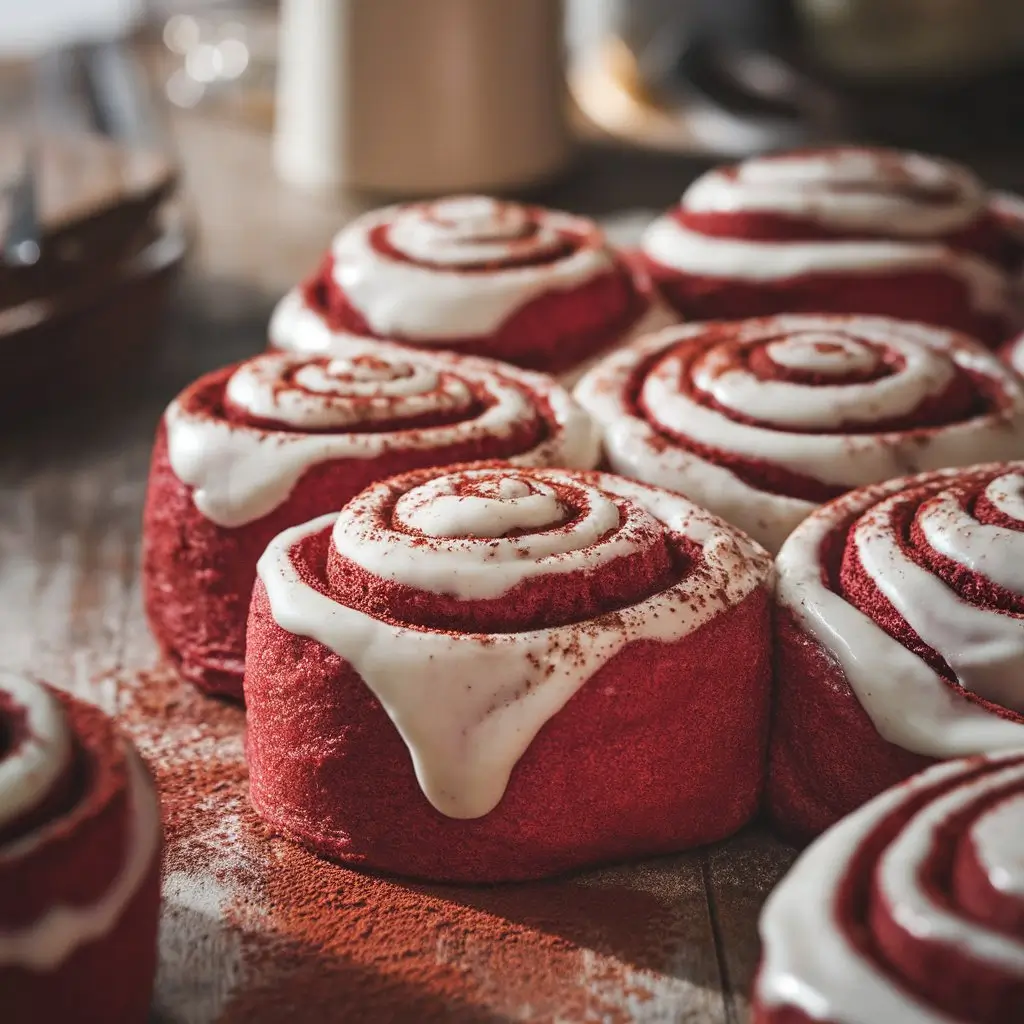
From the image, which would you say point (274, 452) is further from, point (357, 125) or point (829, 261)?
point (357, 125)

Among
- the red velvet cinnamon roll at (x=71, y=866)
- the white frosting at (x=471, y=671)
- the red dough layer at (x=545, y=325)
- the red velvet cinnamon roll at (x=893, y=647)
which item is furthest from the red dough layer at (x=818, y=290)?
the red velvet cinnamon roll at (x=71, y=866)

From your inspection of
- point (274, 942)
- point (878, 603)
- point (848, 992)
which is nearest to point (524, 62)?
point (878, 603)

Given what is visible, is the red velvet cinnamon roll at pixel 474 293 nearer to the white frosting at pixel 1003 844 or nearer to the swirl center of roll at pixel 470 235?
the swirl center of roll at pixel 470 235

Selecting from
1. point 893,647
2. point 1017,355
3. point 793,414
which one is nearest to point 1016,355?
point 1017,355

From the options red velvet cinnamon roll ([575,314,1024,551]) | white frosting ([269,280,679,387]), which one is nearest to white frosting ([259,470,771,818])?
red velvet cinnamon roll ([575,314,1024,551])

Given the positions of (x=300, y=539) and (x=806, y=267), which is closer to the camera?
(x=300, y=539)

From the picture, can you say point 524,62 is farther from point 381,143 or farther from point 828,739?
point 828,739
